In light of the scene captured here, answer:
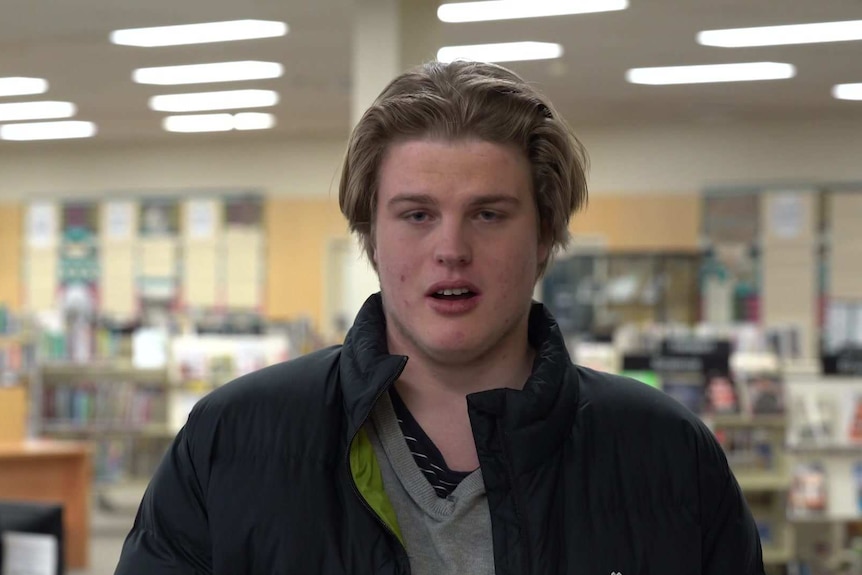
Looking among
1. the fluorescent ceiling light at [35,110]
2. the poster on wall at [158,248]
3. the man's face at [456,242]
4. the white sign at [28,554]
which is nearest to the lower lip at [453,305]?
the man's face at [456,242]

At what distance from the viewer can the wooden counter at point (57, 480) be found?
8.58 metres

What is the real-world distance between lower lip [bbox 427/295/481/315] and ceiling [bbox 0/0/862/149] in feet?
19.4

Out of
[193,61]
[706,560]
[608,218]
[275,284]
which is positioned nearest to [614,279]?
[608,218]

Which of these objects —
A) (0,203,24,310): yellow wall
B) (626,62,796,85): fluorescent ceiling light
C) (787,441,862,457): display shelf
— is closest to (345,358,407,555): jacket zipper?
(787,441,862,457): display shelf

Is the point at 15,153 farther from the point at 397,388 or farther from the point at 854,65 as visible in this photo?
the point at 397,388

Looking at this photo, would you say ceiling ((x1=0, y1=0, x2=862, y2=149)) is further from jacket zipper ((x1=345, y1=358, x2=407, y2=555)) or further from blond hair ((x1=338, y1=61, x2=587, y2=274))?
jacket zipper ((x1=345, y1=358, x2=407, y2=555))

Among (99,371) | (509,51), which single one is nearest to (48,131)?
(99,371)

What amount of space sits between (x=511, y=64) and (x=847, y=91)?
323 cm

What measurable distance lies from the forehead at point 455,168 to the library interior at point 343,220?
5.36 meters

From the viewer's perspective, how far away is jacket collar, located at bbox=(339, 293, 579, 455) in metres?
1.41

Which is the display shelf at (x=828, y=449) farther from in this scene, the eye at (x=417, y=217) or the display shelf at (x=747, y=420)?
the eye at (x=417, y=217)

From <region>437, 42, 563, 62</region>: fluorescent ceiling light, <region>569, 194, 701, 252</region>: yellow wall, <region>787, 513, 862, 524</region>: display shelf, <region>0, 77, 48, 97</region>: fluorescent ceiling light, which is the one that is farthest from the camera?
<region>569, 194, 701, 252</region>: yellow wall

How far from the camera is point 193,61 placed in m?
8.99

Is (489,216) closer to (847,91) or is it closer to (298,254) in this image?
(847,91)
